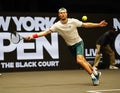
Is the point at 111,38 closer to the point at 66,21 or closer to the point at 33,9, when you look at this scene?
the point at 33,9

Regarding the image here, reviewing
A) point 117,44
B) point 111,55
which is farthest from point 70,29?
point 117,44

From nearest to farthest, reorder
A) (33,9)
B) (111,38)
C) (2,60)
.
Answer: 1. (2,60)
2. (111,38)
3. (33,9)

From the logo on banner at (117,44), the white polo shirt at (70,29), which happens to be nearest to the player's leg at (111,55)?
the logo on banner at (117,44)

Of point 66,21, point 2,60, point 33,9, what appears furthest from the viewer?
point 33,9

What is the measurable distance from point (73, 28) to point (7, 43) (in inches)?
199

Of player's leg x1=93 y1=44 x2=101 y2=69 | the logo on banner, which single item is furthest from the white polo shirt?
the logo on banner

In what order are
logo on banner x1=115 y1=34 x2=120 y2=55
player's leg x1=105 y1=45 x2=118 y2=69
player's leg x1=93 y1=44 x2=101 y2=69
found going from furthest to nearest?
logo on banner x1=115 y1=34 x2=120 y2=55
player's leg x1=105 y1=45 x2=118 y2=69
player's leg x1=93 y1=44 x2=101 y2=69

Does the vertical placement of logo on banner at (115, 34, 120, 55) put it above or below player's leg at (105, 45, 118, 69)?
above

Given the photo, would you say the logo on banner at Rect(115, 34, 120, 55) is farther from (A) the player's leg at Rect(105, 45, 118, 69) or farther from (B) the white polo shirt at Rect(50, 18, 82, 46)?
(B) the white polo shirt at Rect(50, 18, 82, 46)

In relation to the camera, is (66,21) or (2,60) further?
(2,60)

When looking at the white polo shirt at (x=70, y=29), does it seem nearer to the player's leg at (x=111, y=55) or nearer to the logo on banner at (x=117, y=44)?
the player's leg at (x=111, y=55)

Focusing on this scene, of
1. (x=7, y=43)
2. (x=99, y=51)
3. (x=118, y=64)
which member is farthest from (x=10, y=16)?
(x=118, y=64)

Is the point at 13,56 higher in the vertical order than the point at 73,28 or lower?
lower

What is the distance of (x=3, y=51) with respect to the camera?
15.5m
